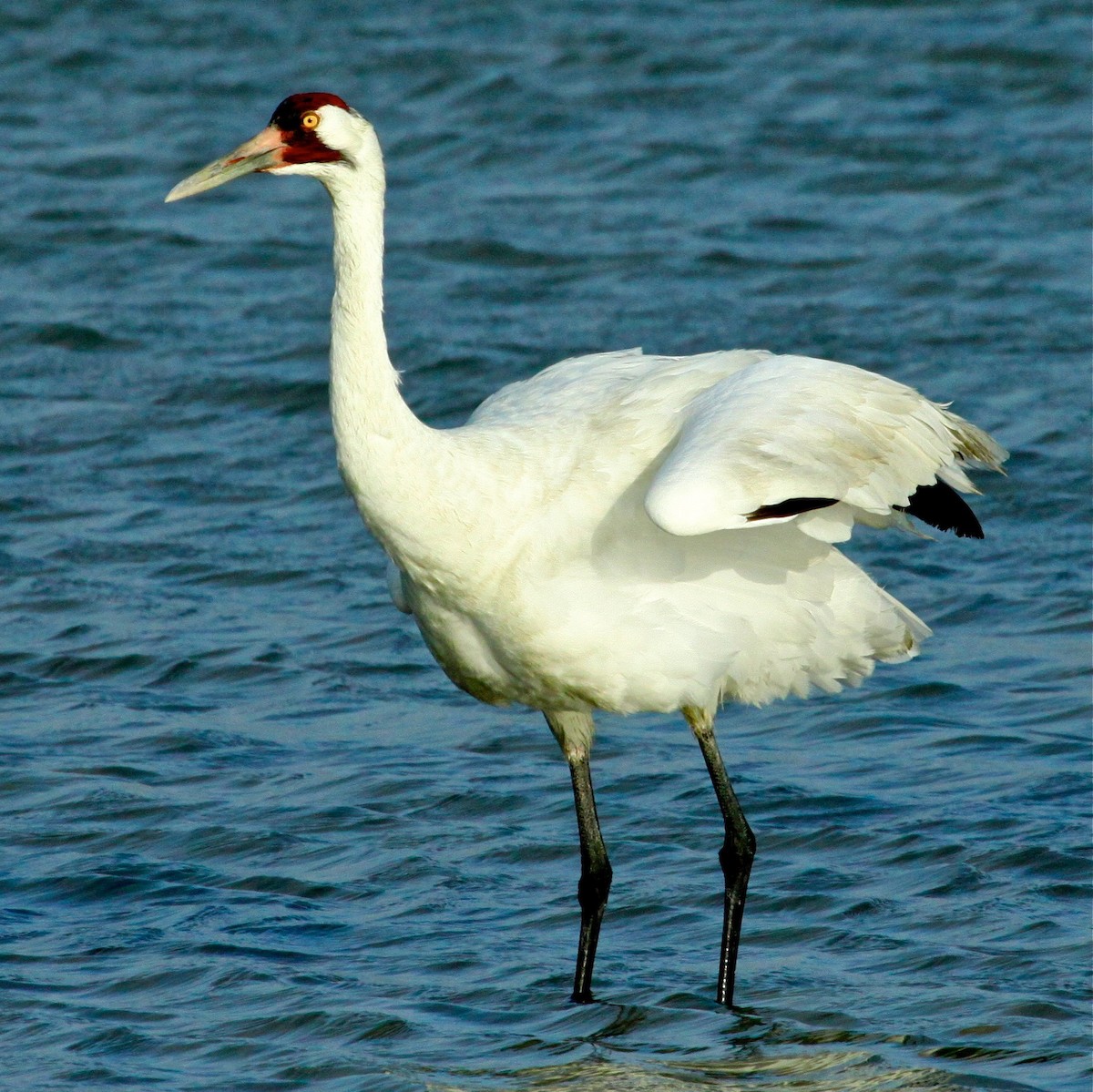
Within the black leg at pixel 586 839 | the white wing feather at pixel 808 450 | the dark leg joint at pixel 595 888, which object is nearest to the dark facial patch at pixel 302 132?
the white wing feather at pixel 808 450

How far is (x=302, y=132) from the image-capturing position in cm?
706

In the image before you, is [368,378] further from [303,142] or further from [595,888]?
[595,888]

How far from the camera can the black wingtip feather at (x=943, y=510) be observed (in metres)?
7.78

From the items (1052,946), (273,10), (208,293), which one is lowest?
(1052,946)

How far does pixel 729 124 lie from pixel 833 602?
11.0 m

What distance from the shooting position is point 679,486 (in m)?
6.86

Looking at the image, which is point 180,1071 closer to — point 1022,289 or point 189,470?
point 189,470

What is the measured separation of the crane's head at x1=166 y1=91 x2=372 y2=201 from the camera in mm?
7027

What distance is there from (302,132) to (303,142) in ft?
0.11

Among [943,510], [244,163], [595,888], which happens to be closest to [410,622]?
[595,888]

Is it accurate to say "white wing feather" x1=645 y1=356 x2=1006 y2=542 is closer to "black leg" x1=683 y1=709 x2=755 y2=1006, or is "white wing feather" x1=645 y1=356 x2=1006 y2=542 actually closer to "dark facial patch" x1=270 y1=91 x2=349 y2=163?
"black leg" x1=683 y1=709 x2=755 y2=1006

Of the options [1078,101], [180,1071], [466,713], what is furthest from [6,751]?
[1078,101]

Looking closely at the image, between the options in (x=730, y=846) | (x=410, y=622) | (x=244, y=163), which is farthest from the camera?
(x=410, y=622)

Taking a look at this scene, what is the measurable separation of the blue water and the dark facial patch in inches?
114
